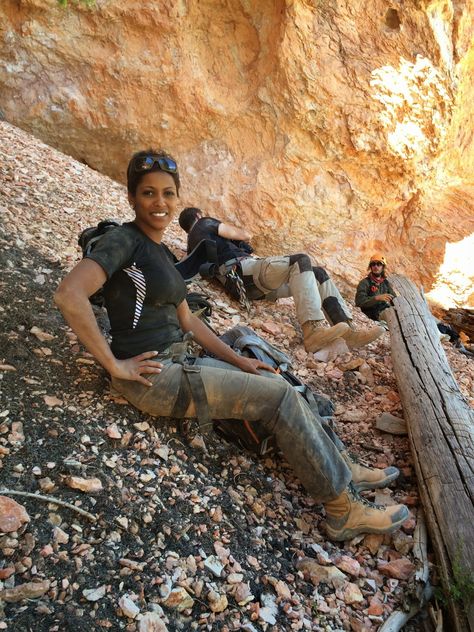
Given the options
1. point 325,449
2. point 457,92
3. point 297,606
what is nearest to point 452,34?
point 457,92

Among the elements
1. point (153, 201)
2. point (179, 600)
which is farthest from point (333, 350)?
point (179, 600)

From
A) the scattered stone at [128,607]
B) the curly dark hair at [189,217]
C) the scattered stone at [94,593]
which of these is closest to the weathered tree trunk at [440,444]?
the scattered stone at [128,607]

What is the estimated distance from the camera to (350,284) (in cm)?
913

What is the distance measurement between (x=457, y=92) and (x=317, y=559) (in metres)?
8.54

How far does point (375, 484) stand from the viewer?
9.68ft

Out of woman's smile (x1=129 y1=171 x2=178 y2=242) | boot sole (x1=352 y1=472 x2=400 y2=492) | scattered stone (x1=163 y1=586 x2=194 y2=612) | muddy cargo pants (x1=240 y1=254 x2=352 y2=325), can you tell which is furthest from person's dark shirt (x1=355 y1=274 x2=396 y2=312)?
scattered stone (x1=163 y1=586 x2=194 y2=612)

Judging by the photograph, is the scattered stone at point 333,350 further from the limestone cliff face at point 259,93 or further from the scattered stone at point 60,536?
the limestone cliff face at point 259,93

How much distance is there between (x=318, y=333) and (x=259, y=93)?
17.3 ft

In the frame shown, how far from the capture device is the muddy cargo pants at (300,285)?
4793 mm

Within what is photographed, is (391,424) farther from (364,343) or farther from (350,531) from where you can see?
(350,531)

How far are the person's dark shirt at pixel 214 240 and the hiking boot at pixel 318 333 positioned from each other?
1188 millimetres

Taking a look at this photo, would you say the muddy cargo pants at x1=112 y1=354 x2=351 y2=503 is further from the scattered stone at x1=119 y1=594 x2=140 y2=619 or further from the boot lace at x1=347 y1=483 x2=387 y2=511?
the scattered stone at x1=119 y1=594 x2=140 y2=619

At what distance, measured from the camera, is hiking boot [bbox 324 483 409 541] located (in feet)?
8.40

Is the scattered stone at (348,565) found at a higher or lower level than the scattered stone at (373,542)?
lower
